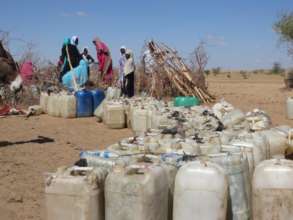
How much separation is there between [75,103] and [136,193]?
28.9 ft

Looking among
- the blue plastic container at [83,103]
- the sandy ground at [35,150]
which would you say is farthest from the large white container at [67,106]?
the sandy ground at [35,150]

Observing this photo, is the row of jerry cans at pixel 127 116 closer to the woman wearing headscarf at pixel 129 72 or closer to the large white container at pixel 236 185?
the woman wearing headscarf at pixel 129 72

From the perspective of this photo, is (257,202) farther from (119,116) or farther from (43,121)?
(43,121)

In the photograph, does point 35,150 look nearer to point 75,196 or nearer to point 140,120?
point 140,120

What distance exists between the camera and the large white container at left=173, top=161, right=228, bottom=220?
3646 millimetres

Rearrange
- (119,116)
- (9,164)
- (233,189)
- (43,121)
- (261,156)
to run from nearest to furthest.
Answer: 1. (233,189)
2. (261,156)
3. (9,164)
4. (119,116)
5. (43,121)

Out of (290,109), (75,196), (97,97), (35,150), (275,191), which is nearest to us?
(75,196)

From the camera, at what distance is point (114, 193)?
3648 millimetres

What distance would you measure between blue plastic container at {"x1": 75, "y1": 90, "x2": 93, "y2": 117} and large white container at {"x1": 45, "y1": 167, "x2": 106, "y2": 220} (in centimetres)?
837

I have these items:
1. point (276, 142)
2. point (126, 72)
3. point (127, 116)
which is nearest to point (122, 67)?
point (126, 72)

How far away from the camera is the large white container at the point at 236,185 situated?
409cm

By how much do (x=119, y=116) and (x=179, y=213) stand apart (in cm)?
688

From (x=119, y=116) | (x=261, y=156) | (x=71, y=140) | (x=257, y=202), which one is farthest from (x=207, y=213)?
(x=119, y=116)

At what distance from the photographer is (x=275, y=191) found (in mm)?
3781
